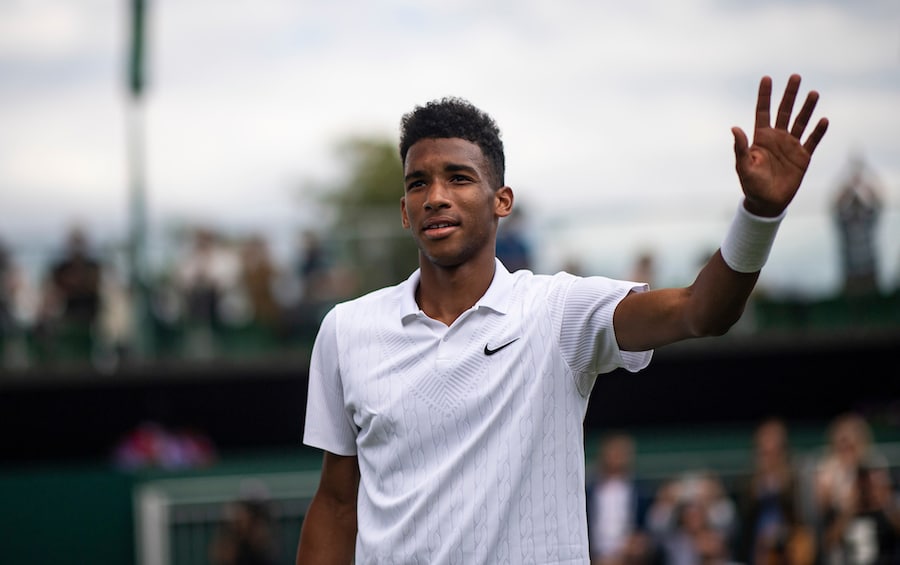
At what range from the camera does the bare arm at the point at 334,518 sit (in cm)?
404

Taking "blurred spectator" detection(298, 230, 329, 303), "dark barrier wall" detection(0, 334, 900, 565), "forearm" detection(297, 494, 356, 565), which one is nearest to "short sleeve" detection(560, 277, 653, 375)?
"forearm" detection(297, 494, 356, 565)

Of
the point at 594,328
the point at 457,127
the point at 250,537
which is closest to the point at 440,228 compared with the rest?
the point at 457,127

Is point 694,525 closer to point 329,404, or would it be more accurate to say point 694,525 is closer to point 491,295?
point 329,404

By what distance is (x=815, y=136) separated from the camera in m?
3.37

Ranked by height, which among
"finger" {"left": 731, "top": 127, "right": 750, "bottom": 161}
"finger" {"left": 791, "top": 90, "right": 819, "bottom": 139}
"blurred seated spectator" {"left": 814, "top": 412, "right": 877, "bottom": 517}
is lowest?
"blurred seated spectator" {"left": 814, "top": 412, "right": 877, "bottom": 517}

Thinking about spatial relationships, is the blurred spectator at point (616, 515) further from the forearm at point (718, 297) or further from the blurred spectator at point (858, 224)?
the forearm at point (718, 297)

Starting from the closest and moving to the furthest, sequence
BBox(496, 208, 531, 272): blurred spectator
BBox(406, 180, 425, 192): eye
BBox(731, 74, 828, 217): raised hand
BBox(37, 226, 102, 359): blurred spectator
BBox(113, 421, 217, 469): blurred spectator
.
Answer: BBox(731, 74, 828, 217): raised hand, BBox(406, 180, 425, 192): eye, BBox(496, 208, 531, 272): blurred spectator, BBox(113, 421, 217, 469): blurred spectator, BBox(37, 226, 102, 359): blurred spectator

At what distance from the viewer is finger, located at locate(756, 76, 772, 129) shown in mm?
3379

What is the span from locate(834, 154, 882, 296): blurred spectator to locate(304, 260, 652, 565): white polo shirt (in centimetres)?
1337

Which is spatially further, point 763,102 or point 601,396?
point 601,396

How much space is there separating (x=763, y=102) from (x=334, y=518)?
1.74m

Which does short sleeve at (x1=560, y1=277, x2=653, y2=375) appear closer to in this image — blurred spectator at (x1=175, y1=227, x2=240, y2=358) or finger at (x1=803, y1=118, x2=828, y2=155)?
finger at (x1=803, y1=118, x2=828, y2=155)

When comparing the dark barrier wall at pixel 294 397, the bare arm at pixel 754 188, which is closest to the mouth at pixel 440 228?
the bare arm at pixel 754 188

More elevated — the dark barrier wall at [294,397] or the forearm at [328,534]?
the dark barrier wall at [294,397]
